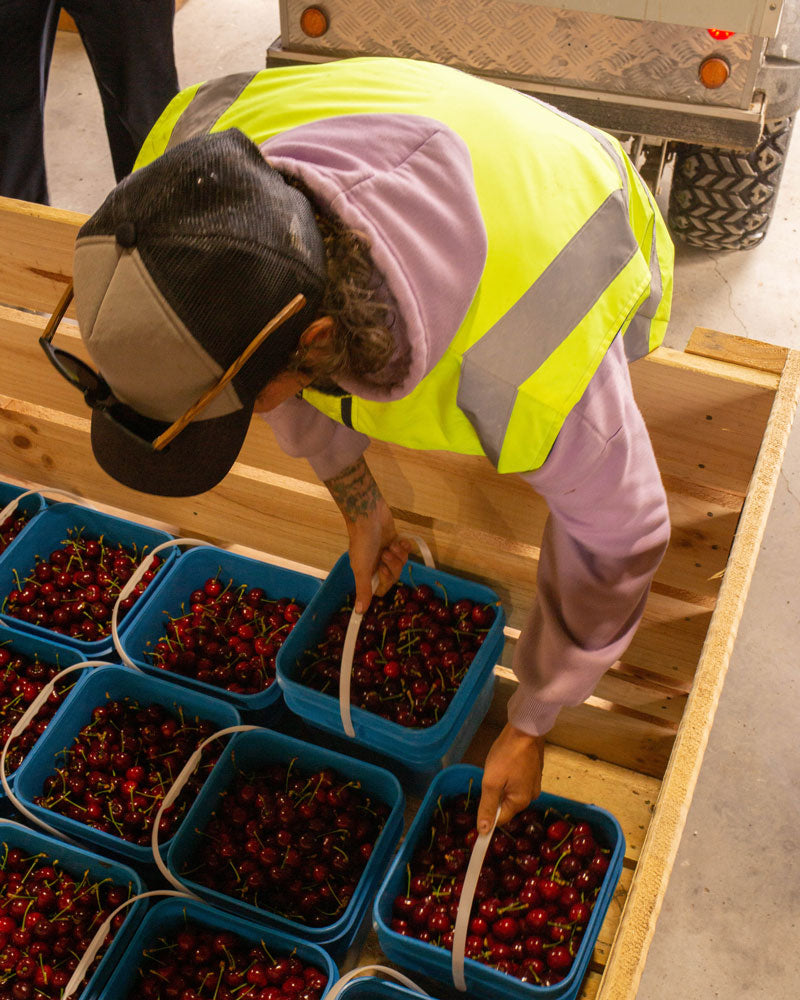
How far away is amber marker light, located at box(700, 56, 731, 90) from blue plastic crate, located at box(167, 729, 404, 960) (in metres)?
2.09

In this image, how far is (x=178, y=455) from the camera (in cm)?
113

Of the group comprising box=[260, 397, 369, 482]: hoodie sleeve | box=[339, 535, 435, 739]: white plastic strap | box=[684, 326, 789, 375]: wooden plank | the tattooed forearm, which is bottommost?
box=[339, 535, 435, 739]: white plastic strap

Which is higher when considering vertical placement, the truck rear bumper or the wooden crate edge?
the truck rear bumper

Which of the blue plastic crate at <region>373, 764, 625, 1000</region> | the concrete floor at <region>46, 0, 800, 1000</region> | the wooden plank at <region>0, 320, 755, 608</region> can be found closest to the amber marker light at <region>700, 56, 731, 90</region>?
the concrete floor at <region>46, 0, 800, 1000</region>

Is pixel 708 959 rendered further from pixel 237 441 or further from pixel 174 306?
pixel 174 306

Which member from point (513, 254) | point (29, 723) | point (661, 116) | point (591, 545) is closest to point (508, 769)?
point (591, 545)

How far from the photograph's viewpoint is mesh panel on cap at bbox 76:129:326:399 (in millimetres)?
970

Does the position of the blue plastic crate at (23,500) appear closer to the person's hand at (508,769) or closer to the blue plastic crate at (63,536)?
the blue plastic crate at (63,536)

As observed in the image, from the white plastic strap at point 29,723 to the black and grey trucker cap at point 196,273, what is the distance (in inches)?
49.1

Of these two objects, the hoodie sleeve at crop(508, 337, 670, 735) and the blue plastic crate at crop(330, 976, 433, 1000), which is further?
the blue plastic crate at crop(330, 976, 433, 1000)

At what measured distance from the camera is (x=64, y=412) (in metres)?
2.52

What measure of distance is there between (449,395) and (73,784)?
4.48 feet

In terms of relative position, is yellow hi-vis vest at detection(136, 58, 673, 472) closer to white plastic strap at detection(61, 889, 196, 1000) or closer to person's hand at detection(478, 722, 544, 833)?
person's hand at detection(478, 722, 544, 833)

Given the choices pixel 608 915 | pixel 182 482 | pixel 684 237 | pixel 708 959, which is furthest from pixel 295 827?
pixel 684 237
